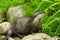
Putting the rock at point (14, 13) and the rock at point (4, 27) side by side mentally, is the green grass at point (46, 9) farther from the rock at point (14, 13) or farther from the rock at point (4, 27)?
the rock at point (4, 27)

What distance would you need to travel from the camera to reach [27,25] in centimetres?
447

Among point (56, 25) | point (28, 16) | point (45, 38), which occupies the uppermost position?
point (28, 16)

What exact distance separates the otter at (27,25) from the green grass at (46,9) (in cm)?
18

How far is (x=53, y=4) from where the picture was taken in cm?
462

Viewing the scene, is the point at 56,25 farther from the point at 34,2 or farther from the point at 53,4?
the point at 34,2

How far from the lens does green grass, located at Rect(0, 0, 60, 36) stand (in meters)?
4.52

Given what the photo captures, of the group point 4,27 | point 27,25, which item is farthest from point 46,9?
point 4,27

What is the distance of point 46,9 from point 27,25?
53cm

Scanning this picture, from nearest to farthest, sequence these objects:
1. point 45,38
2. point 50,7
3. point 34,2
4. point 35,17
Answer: point 45,38
point 35,17
point 50,7
point 34,2

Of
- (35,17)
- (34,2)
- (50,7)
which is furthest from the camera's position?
(34,2)

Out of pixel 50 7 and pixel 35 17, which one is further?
pixel 50 7

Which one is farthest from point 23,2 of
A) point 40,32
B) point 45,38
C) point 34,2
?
point 45,38

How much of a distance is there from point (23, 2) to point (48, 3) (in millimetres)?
708

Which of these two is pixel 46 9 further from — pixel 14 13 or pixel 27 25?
pixel 14 13
